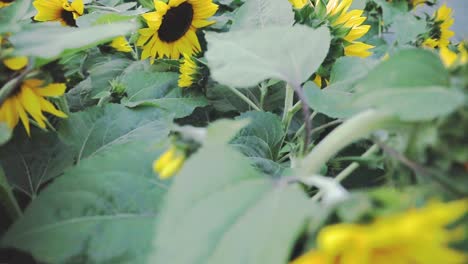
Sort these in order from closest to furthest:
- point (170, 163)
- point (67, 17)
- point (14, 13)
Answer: point (170, 163), point (14, 13), point (67, 17)

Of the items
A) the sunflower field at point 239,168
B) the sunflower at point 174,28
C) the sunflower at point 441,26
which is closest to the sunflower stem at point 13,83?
the sunflower field at point 239,168

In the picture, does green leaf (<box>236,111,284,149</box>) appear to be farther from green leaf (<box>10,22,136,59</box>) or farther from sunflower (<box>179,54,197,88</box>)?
green leaf (<box>10,22,136,59</box>)

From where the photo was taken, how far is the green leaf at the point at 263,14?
62 cm

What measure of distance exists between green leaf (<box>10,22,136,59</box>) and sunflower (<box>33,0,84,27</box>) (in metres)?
0.36

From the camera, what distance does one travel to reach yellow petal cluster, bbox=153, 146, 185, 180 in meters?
0.32

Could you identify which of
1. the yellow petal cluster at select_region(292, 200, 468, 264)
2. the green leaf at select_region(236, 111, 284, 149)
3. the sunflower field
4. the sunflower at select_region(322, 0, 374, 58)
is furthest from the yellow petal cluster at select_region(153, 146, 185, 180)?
the sunflower at select_region(322, 0, 374, 58)

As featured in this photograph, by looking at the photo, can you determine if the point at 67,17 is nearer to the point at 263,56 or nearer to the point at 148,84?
the point at 148,84

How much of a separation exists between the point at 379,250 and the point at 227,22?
579 mm

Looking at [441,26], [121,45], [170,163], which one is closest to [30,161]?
[170,163]

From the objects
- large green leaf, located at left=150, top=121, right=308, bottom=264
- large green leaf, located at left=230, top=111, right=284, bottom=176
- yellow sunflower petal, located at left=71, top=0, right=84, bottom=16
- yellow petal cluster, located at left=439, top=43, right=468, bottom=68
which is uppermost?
yellow petal cluster, located at left=439, top=43, right=468, bottom=68

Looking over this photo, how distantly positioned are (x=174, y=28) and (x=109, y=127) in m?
0.27

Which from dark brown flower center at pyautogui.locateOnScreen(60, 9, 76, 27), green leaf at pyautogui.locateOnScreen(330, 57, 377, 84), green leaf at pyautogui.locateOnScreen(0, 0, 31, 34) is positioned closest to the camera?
green leaf at pyautogui.locateOnScreen(0, 0, 31, 34)

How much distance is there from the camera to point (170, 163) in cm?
33

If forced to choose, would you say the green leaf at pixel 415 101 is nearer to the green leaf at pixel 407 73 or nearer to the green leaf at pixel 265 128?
the green leaf at pixel 407 73
